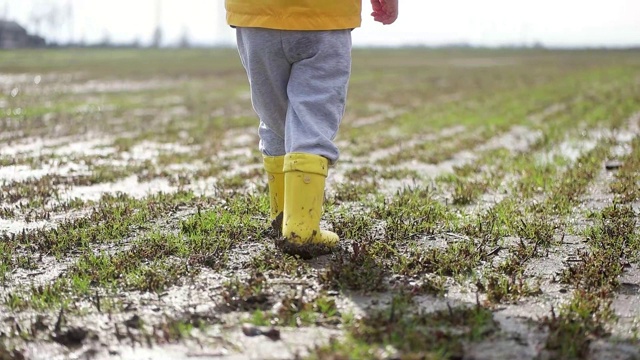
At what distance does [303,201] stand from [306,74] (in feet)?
2.15

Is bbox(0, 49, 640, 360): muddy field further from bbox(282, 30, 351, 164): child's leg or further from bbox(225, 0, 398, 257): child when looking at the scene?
bbox(282, 30, 351, 164): child's leg

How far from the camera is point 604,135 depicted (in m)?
9.84

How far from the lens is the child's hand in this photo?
13.3 ft

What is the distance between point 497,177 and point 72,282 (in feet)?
13.8

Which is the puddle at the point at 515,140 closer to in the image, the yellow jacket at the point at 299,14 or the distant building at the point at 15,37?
the yellow jacket at the point at 299,14

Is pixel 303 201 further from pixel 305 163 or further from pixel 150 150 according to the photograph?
pixel 150 150

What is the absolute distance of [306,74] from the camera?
3.80 metres

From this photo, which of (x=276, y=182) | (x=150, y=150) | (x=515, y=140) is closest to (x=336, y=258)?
(x=276, y=182)

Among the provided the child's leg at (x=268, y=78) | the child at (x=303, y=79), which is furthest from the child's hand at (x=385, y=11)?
the child's leg at (x=268, y=78)

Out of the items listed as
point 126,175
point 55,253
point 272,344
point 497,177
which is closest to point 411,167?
point 497,177

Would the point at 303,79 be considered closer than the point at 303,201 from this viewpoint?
No

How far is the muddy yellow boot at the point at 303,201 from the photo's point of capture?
3.61m

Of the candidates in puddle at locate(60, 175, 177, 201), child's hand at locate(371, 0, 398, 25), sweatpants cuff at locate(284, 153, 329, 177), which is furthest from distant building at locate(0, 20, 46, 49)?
sweatpants cuff at locate(284, 153, 329, 177)

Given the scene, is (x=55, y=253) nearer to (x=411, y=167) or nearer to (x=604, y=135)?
(x=411, y=167)
